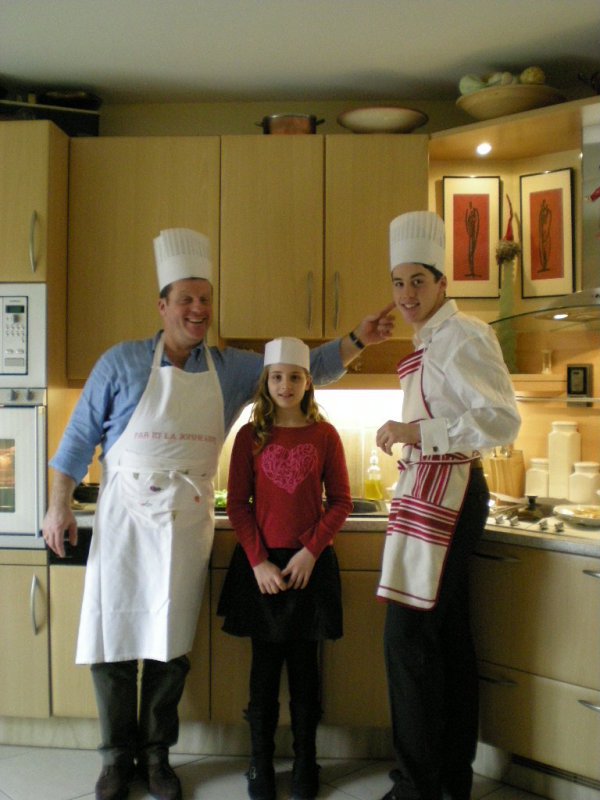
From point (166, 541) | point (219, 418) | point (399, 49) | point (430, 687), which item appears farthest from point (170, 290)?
point (430, 687)

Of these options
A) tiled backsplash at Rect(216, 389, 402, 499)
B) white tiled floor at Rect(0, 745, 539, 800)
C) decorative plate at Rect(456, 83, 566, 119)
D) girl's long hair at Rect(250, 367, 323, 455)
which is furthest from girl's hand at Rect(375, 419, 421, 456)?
decorative plate at Rect(456, 83, 566, 119)

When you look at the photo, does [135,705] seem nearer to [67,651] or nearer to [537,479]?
[67,651]

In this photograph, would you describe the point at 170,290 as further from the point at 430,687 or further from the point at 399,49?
the point at 430,687

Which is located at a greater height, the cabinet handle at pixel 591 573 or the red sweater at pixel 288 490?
the red sweater at pixel 288 490

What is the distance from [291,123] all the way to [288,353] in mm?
975

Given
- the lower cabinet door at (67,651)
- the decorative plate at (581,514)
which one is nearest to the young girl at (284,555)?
the lower cabinet door at (67,651)

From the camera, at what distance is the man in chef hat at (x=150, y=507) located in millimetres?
2066

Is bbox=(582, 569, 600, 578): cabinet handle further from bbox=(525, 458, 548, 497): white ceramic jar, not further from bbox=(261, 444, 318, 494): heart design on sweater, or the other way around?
bbox=(261, 444, 318, 494): heart design on sweater

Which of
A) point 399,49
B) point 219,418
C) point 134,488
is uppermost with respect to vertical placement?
point 399,49

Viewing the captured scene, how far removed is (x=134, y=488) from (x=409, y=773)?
1.04 meters

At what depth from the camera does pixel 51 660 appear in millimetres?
2381

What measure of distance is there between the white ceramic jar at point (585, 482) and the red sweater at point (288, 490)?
0.87 meters

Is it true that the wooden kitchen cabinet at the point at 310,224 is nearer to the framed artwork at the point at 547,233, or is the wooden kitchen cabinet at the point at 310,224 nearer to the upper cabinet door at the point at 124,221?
the upper cabinet door at the point at 124,221

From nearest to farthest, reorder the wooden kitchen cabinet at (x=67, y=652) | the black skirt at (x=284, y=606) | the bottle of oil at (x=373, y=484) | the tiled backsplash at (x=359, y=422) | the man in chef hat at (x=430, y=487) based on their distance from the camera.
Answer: the man in chef hat at (x=430, y=487) < the black skirt at (x=284, y=606) < the wooden kitchen cabinet at (x=67, y=652) < the bottle of oil at (x=373, y=484) < the tiled backsplash at (x=359, y=422)
